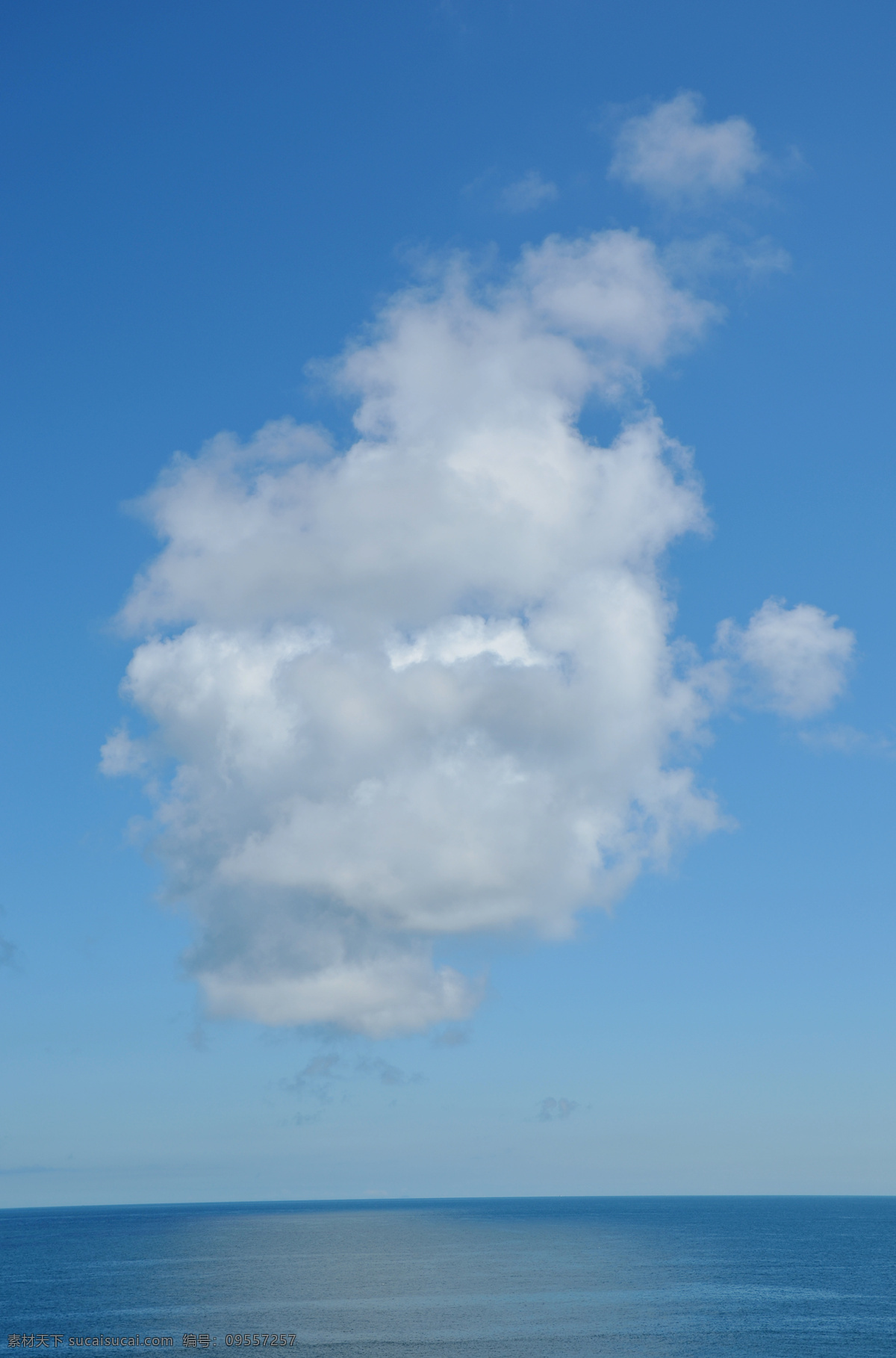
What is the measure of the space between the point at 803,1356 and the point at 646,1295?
48.1m

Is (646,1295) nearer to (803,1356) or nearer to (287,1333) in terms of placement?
(803,1356)

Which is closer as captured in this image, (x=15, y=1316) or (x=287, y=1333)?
(x=287, y=1333)

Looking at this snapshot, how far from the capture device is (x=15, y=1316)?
5595 inches

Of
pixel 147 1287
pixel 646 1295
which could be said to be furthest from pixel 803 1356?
pixel 147 1287

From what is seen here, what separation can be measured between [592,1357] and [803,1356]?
23523 millimetres

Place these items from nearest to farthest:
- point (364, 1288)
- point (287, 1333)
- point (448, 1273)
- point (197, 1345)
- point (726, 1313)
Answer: point (197, 1345), point (287, 1333), point (726, 1313), point (364, 1288), point (448, 1273)

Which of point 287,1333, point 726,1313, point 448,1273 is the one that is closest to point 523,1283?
point 448,1273

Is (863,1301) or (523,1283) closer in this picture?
(863,1301)

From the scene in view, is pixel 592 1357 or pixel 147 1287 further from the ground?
pixel 592 1357

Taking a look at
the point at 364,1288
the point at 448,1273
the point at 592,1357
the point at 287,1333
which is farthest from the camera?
the point at 448,1273

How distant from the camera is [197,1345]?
117938 millimetres

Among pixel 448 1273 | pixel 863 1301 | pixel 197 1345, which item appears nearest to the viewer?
pixel 197 1345

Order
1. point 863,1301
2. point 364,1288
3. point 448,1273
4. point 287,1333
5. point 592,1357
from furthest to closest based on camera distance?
point 448,1273 < point 364,1288 < point 863,1301 < point 287,1333 < point 592,1357

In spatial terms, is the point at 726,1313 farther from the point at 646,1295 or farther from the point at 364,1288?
the point at 364,1288
